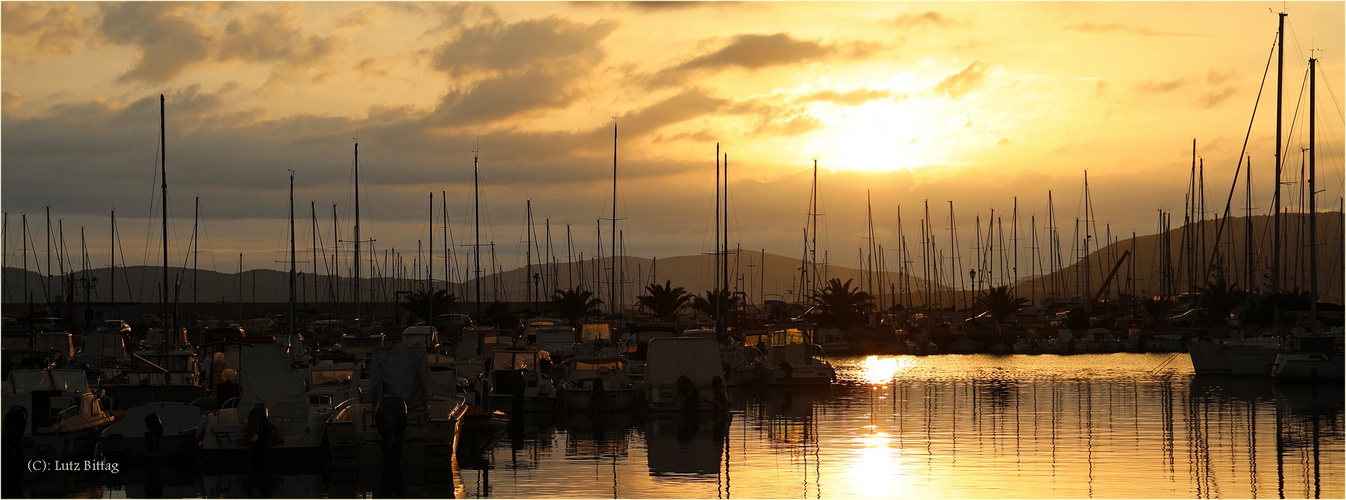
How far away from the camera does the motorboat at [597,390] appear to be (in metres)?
39.8

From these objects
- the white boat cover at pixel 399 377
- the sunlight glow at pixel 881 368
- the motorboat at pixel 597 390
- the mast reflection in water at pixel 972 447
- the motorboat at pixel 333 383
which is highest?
the white boat cover at pixel 399 377

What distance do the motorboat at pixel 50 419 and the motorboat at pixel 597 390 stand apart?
45.6 feet

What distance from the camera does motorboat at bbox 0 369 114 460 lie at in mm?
27344

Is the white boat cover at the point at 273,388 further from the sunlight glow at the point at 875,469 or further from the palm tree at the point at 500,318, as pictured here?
the palm tree at the point at 500,318

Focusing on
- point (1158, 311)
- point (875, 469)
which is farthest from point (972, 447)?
point (1158, 311)

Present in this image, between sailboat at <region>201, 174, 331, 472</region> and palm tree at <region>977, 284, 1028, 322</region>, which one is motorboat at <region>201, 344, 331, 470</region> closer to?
sailboat at <region>201, 174, 331, 472</region>

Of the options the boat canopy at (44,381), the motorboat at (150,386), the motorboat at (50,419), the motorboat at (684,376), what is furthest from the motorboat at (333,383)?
the motorboat at (684,376)

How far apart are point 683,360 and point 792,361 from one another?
14135mm

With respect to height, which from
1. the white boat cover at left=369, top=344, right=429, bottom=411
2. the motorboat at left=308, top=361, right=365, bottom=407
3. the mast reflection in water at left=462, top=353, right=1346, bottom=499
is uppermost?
the white boat cover at left=369, top=344, right=429, bottom=411

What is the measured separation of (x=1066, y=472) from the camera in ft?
85.0

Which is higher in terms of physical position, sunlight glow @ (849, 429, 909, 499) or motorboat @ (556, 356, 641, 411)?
motorboat @ (556, 356, 641, 411)

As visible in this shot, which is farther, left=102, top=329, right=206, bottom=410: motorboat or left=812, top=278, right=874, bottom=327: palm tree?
left=812, top=278, right=874, bottom=327: palm tree

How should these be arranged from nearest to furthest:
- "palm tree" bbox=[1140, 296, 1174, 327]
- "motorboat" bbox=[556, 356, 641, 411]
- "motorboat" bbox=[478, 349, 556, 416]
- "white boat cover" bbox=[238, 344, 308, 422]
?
"white boat cover" bbox=[238, 344, 308, 422] < "motorboat" bbox=[478, 349, 556, 416] < "motorboat" bbox=[556, 356, 641, 411] < "palm tree" bbox=[1140, 296, 1174, 327]

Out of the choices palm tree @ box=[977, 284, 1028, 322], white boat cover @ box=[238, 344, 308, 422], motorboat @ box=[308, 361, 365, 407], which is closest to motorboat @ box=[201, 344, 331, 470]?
white boat cover @ box=[238, 344, 308, 422]
